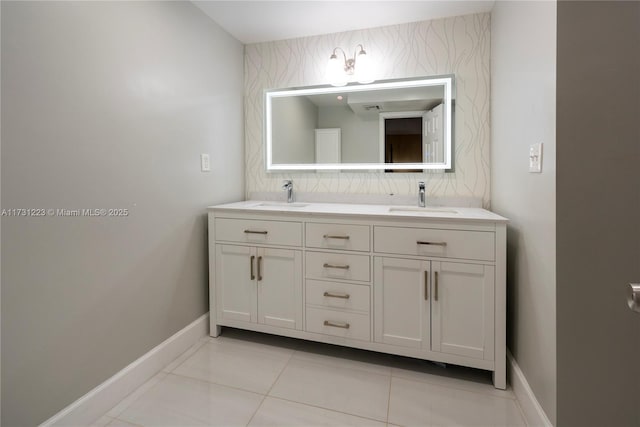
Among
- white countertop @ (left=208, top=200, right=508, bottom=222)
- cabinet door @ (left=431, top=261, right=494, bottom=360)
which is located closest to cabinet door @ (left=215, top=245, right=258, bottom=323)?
white countertop @ (left=208, top=200, right=508, bottom=222)

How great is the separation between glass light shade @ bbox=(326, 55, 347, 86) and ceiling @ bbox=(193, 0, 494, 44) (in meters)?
0.23

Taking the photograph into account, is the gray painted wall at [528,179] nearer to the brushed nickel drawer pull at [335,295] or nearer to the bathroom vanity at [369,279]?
the bathroom vanity at [369,279]

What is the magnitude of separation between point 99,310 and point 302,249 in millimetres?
1026

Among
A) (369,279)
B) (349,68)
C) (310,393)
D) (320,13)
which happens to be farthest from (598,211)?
(320,13)

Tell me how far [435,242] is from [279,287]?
0.95 meters

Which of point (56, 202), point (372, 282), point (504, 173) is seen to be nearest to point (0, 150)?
point (56, 202)

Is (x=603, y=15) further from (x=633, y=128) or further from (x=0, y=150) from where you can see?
(x=0, y=150)

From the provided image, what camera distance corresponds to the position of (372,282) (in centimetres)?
178

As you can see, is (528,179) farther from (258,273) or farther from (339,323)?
(258,273)

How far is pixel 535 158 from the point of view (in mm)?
1271

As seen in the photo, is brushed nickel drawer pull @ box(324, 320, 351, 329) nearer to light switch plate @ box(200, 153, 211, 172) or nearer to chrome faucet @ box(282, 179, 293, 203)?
chrome faucet @ box(282, 179, 293, 203)

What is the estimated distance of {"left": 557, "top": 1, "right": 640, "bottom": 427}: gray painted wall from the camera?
101 cm

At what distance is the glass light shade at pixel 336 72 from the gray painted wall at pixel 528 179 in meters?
0.98

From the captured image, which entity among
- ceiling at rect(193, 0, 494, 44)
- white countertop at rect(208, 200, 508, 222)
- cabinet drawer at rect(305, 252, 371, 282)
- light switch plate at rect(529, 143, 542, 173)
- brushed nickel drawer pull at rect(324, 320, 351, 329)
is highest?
ceiling at rect(193, 0, 494, 44)
